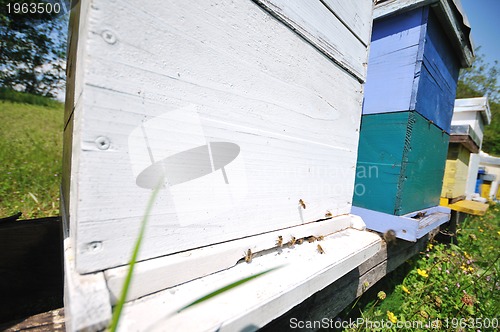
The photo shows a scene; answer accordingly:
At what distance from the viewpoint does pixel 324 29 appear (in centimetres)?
82

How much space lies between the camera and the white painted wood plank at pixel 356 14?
858mm

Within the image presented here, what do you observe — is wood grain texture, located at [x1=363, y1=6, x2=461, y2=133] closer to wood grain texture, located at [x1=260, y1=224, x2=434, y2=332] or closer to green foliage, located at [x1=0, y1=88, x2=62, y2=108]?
wood grain texture, located at [x1=260, y1=224, x2=434, y2=332]

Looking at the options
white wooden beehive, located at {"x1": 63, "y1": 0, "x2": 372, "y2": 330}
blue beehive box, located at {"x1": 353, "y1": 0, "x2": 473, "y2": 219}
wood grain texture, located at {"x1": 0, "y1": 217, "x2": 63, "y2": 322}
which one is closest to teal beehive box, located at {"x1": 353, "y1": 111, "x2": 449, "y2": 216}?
blue beehive box, located at {"x1": 353, "y1": 0, "x2": 473, "y2": 219}

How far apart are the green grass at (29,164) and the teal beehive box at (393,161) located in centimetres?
264

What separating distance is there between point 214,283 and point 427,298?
6.87 feet

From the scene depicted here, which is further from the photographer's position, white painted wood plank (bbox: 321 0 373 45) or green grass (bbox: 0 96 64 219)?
green grass (bbox: 0 96 64 219)

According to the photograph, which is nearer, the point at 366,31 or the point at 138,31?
the point at 138,31

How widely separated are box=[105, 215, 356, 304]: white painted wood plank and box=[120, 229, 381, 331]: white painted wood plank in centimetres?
2

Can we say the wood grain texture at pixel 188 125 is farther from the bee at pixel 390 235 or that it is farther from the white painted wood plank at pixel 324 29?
the bee at pixel 390 235

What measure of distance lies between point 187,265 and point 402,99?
1.42m

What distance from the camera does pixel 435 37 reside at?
1.41m

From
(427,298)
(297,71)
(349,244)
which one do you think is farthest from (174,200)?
(427,298)

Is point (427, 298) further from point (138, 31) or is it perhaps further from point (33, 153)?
point (33, 153)

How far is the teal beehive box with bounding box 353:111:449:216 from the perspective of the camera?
1.28m
